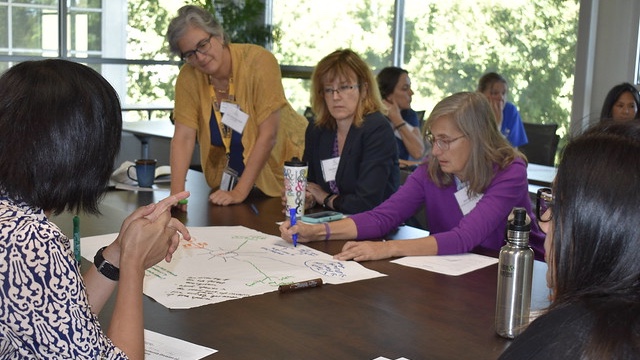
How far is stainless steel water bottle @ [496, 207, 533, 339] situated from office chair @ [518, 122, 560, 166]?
178 inches

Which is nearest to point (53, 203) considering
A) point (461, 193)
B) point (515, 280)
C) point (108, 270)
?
point (108, 270)

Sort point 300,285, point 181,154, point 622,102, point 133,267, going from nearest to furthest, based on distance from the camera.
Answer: point 133,267, point 300,285, point 181,154, point 622,102

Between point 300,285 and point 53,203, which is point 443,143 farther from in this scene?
point 53,203

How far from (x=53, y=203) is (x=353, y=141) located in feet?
6.56

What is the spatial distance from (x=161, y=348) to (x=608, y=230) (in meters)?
0.93

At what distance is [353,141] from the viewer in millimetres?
3201

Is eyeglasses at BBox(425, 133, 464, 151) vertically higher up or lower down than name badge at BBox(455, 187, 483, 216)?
higher up

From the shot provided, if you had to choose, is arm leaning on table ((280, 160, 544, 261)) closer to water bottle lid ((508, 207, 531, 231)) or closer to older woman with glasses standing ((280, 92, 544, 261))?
older woman with glasses standing ((280, 92, 544, 261))

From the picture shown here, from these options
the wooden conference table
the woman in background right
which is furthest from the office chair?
the wooden conference table

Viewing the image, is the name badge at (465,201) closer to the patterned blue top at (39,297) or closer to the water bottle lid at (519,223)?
the water bottle lid at (519,223)

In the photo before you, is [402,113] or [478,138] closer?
[478,138]

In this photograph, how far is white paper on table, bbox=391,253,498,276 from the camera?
2213 millimetres

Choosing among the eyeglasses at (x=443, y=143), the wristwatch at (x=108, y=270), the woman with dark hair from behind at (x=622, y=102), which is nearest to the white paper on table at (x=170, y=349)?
the wristwatch at (x=108, y=270)

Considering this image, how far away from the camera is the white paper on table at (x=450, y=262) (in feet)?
7.26
